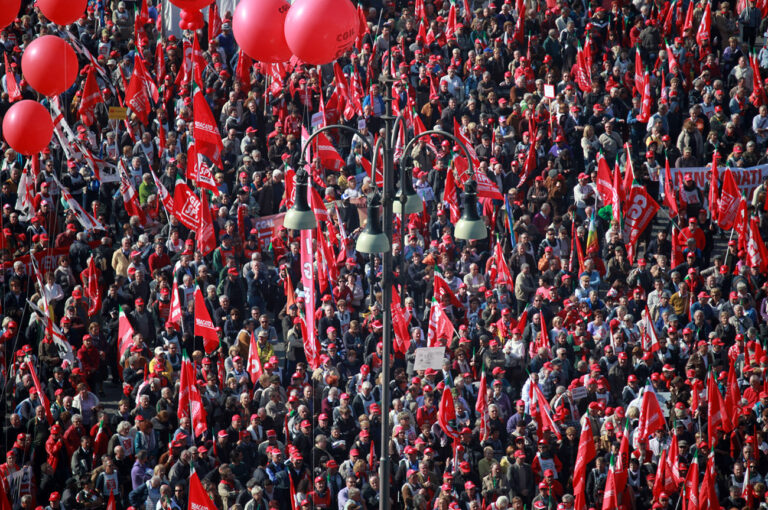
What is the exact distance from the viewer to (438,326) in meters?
20.6

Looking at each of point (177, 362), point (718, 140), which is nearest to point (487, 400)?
point (177, 362)

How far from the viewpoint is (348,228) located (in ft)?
76.8

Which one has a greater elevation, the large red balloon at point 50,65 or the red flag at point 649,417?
the large red balloon at point 50,65

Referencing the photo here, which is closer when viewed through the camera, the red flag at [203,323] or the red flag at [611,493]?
the red flag at [611,493]

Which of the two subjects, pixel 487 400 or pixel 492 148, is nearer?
pixel 487 400

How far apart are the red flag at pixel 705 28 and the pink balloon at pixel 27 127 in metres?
12.6

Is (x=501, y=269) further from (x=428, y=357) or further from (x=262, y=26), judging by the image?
(x=262, y=26)

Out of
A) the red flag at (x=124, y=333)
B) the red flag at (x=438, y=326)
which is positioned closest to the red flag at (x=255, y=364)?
the red flag at (x=124, y=333)

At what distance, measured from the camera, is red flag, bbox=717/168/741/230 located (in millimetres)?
23062

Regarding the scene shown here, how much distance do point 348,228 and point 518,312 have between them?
3176mm

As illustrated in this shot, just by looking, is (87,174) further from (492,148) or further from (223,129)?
(492,148)

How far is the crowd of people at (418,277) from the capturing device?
18547mm

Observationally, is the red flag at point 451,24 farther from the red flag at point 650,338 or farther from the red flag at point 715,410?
the red flag at point 715,410

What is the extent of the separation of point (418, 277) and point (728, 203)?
5003mm
